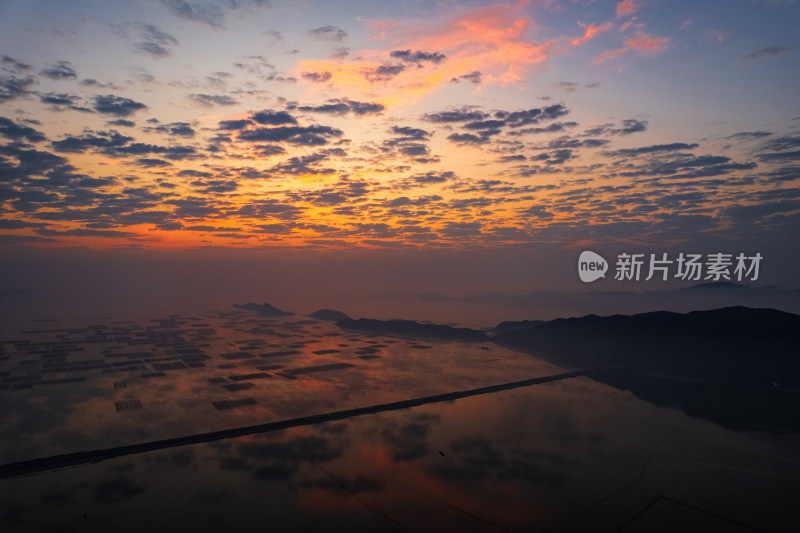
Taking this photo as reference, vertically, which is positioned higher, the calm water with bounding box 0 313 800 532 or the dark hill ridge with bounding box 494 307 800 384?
the dark hill ridge with bounding box 494 307 800 384

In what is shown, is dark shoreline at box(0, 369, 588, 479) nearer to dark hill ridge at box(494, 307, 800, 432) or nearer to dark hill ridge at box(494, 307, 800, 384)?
dark hill ridge at box(494, 307, 800, 432)

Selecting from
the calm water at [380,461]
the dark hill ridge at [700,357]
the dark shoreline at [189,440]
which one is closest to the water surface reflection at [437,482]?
the calm water at [380,461]

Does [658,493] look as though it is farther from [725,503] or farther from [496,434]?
[496,434]

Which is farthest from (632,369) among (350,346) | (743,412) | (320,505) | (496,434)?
(320,505)

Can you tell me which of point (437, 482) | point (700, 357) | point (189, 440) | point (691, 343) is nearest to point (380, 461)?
point (437, 482)

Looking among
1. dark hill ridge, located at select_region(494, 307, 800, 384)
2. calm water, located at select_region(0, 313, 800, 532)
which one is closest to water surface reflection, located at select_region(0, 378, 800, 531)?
calm water, located at select_region(0, 313, 800, 532)

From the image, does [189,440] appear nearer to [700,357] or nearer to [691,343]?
[700,357]

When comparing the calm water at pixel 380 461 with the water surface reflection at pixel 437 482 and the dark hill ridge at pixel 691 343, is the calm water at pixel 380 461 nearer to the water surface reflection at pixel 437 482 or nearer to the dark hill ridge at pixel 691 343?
the water surface reflection at pixel 437 482

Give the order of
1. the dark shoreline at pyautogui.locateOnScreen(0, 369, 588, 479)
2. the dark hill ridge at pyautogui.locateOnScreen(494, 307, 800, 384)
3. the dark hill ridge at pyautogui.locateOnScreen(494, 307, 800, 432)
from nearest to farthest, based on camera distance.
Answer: the dark shoreline at pyautogui.locateOnScreen(0, 369, 588, 479), the dark hill ridge at pyautogui.locateOnScreen(494, 307, 800, 432), the dark hill ridge at pyautogui.locateOnScreen(494, 307, 800, 384)

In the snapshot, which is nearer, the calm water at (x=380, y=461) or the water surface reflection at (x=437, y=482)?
the water surface reflection at (x=437, y=482)

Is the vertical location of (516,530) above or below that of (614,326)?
below

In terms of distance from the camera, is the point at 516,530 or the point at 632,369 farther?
the point at 632,369
